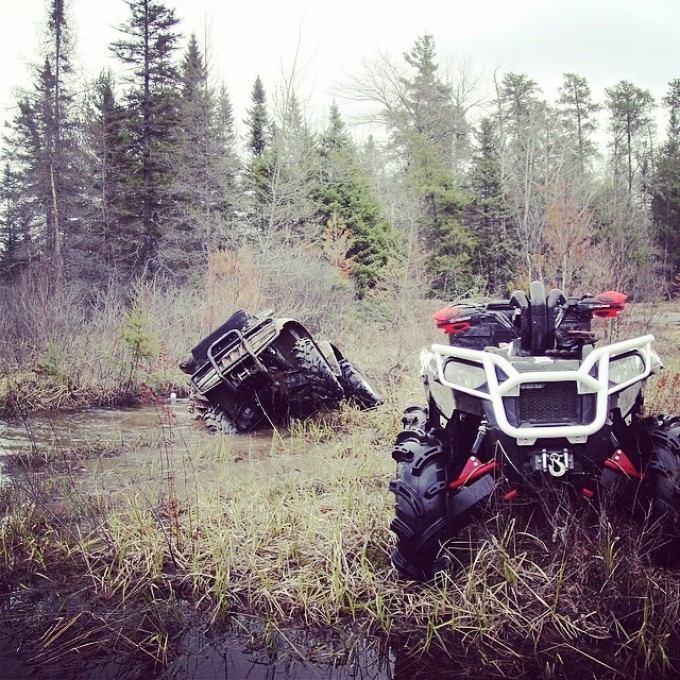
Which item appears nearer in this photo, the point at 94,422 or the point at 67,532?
the point at 67,532

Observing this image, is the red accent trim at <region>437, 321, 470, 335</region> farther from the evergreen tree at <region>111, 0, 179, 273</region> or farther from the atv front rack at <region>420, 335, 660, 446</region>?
the evergreen tree at <region>111, 0, 179, 273</region>

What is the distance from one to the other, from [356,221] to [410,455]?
20.3m

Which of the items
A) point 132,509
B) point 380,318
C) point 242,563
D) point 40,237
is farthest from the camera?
point 40,237

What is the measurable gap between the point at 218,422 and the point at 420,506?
5349 millimetres

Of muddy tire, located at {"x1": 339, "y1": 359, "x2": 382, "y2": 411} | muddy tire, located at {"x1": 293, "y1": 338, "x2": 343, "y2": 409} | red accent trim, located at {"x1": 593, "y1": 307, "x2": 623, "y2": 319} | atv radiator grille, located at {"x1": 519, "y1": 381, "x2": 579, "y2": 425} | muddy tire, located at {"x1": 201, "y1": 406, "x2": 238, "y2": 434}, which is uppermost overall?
red accent trim, located at {"x1": 593, "y1": 307, "x2": 623, "y2": 319}

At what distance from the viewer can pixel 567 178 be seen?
25.5 m

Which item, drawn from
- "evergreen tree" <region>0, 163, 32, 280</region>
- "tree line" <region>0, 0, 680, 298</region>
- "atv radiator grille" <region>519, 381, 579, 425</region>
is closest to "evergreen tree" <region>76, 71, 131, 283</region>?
"tree line" <region>0, 0, 680, 298</region>

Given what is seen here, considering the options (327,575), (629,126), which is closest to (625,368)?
(327,575)

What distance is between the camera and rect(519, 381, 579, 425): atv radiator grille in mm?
2869

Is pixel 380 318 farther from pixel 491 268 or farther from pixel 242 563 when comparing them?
pixel 242 563

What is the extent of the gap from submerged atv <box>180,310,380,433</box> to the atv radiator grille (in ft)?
14.7

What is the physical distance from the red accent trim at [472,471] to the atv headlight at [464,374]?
0.34 metres

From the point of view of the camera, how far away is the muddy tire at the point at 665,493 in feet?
9.89

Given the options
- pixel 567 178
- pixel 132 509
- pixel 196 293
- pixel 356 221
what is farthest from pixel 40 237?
pixel 132 509
